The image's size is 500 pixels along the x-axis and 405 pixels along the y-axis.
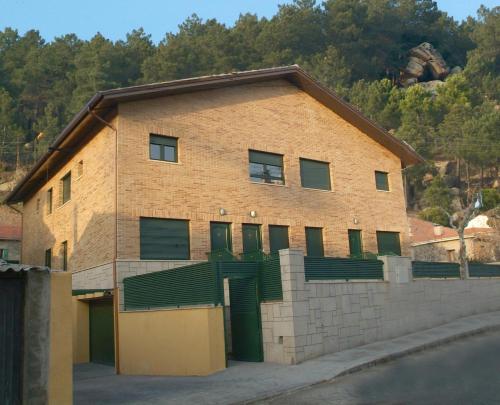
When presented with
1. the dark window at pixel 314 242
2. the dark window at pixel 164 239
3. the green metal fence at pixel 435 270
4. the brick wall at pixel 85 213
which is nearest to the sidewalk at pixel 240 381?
the green metal fence at pixel 435 270

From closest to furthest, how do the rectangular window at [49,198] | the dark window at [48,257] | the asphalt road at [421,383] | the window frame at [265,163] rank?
the asphalt road at [421,383], the window frame at [265,163], the dark window at [48,257], the rectangular window at [49,198]

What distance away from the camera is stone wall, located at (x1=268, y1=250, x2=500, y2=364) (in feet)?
43.0

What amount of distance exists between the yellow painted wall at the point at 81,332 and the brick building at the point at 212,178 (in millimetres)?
876

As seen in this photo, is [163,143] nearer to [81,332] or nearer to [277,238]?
[277,238]

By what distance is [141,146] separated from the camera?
17312 mm

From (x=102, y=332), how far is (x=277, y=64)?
1627 inches

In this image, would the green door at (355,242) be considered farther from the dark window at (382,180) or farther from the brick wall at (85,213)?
the brick wall at (85,213)

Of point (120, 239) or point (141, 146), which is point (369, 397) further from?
point (141, 146)

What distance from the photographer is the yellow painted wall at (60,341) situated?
27.5 ft

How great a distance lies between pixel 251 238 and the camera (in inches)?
752

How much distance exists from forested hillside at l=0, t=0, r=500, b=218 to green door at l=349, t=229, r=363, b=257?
3079 cm

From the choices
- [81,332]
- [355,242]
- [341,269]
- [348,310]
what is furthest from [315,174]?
[81,332]

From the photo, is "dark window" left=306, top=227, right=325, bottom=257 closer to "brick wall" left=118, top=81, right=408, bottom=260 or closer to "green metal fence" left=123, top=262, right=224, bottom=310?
"brick wall" left=118, top=81, right=408, bottom=260

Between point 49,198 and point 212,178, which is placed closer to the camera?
point 212,178
